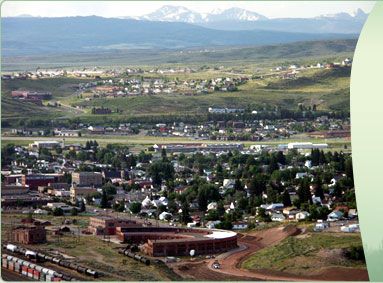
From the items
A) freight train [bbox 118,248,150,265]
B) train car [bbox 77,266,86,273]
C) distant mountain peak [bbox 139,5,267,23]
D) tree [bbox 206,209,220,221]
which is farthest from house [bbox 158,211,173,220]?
distant mountain peak [bbox 139,5,267,23]

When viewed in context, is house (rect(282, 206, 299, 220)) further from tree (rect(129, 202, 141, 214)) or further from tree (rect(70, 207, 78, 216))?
tree (rect(70, 207, 78, 216))

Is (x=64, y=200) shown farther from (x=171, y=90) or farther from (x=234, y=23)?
(x=234, y=23)

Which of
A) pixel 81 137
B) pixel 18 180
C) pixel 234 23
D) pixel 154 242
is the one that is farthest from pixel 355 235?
pixel 234 23

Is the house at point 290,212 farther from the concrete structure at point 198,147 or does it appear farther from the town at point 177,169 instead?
the concrete structure at point 198,147

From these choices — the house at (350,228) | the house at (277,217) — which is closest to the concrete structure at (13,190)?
the house at (277,217)

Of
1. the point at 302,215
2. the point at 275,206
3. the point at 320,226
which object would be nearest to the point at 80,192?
the point at 275,206

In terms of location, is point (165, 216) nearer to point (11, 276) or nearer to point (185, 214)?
point (185, 214)
